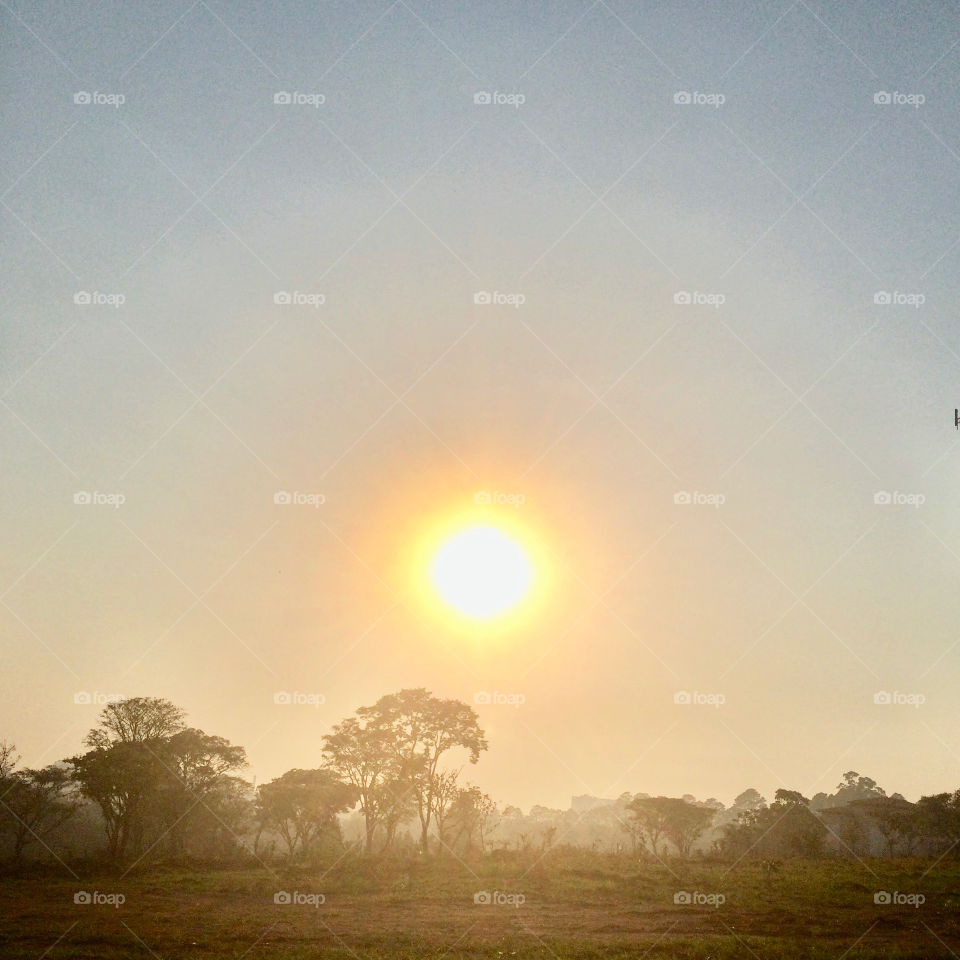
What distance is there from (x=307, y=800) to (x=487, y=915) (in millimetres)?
34504

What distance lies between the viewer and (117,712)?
53469mm

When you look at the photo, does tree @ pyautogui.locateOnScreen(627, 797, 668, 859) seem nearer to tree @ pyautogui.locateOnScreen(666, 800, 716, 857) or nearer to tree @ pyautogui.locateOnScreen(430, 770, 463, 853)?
tree @ pyautogui.locateOnScreen(666, 800, 716, 857)

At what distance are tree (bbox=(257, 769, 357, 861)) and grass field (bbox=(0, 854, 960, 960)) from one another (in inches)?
623

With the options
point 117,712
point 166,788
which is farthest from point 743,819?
point 117,712

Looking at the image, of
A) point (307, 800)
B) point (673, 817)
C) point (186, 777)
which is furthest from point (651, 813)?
point (186, 777)

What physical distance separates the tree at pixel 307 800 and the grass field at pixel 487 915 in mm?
15820

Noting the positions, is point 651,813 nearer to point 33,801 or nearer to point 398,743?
point 398,743

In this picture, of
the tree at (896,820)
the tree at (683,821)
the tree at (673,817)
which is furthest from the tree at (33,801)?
the tree at (896,820)

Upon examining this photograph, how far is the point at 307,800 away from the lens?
57750mm

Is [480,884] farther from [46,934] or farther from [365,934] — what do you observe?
[46,934]

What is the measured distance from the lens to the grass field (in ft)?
72.4

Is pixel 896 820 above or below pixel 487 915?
below

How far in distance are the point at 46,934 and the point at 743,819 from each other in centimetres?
7141

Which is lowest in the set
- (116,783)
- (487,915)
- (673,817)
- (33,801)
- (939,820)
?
(939,820)
